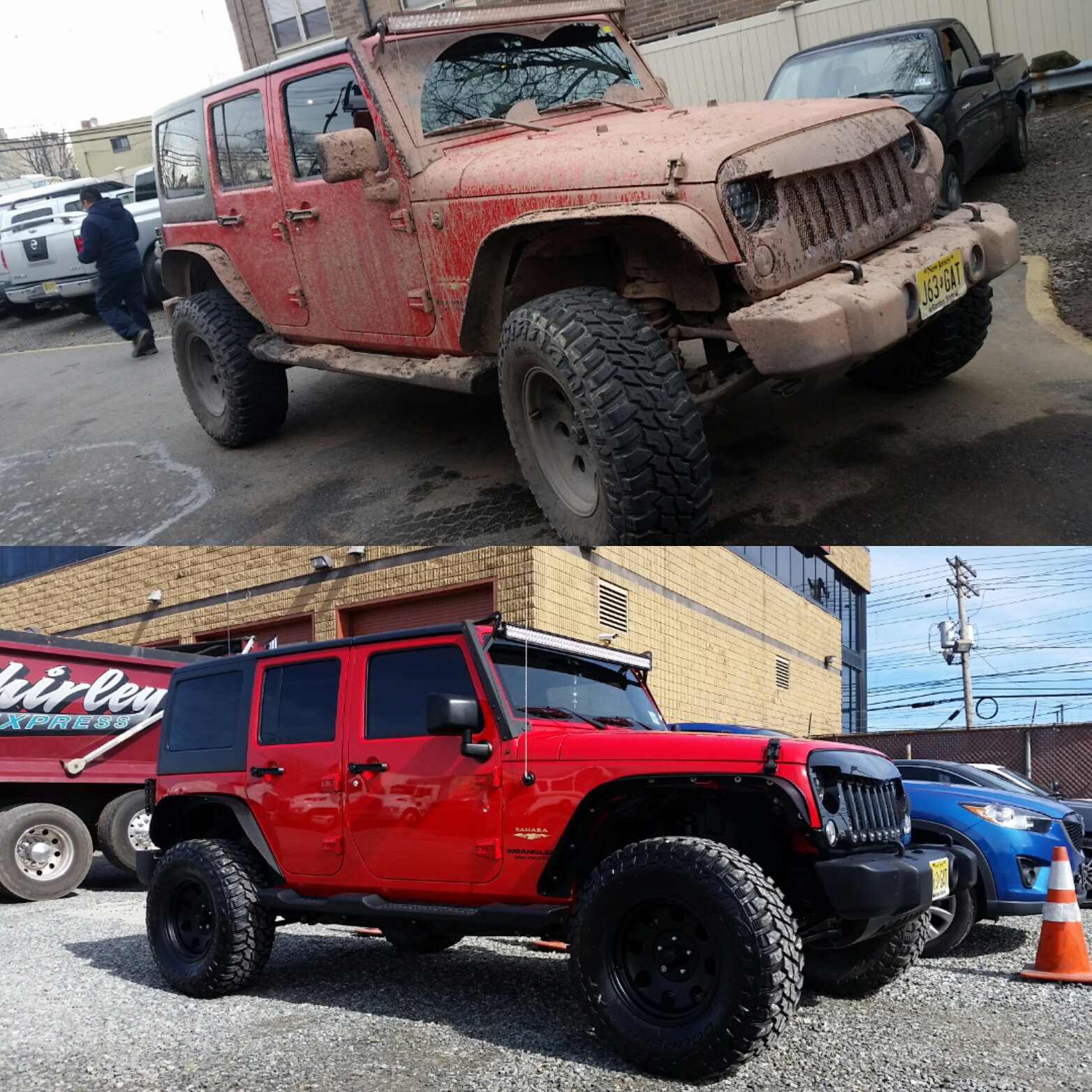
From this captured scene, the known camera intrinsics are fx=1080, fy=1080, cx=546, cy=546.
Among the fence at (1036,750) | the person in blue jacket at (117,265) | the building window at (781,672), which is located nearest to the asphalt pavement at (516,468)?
the person in blue jacket at (117,265)

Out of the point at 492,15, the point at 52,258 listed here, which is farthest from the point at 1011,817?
the point at 52,258

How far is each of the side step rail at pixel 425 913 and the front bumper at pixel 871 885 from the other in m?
0.86

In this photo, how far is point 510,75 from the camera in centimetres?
594

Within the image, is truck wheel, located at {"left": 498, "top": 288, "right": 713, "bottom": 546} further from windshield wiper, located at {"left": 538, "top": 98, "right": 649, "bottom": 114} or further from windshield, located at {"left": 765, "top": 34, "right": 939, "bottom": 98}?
windshield, located at {"left": 765, "top": 34, "right": 939, "bottom": 98}

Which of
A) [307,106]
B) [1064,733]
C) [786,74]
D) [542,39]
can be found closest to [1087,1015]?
[542,39]

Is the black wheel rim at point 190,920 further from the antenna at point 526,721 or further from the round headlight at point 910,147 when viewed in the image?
the round headlight at point 910,147

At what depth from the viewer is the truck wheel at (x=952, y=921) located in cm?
515

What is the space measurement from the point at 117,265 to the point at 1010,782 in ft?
A: 34.2

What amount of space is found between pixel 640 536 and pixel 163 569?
9.13 metres

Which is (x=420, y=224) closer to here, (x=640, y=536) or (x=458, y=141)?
(x=458, y=141)

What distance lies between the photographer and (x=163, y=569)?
12281 millimetres

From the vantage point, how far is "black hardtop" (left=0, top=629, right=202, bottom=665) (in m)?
7.95

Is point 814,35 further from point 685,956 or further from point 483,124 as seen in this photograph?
point 685,956

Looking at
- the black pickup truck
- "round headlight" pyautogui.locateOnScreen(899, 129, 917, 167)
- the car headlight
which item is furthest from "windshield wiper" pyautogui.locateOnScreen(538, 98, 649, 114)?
the car headlight
